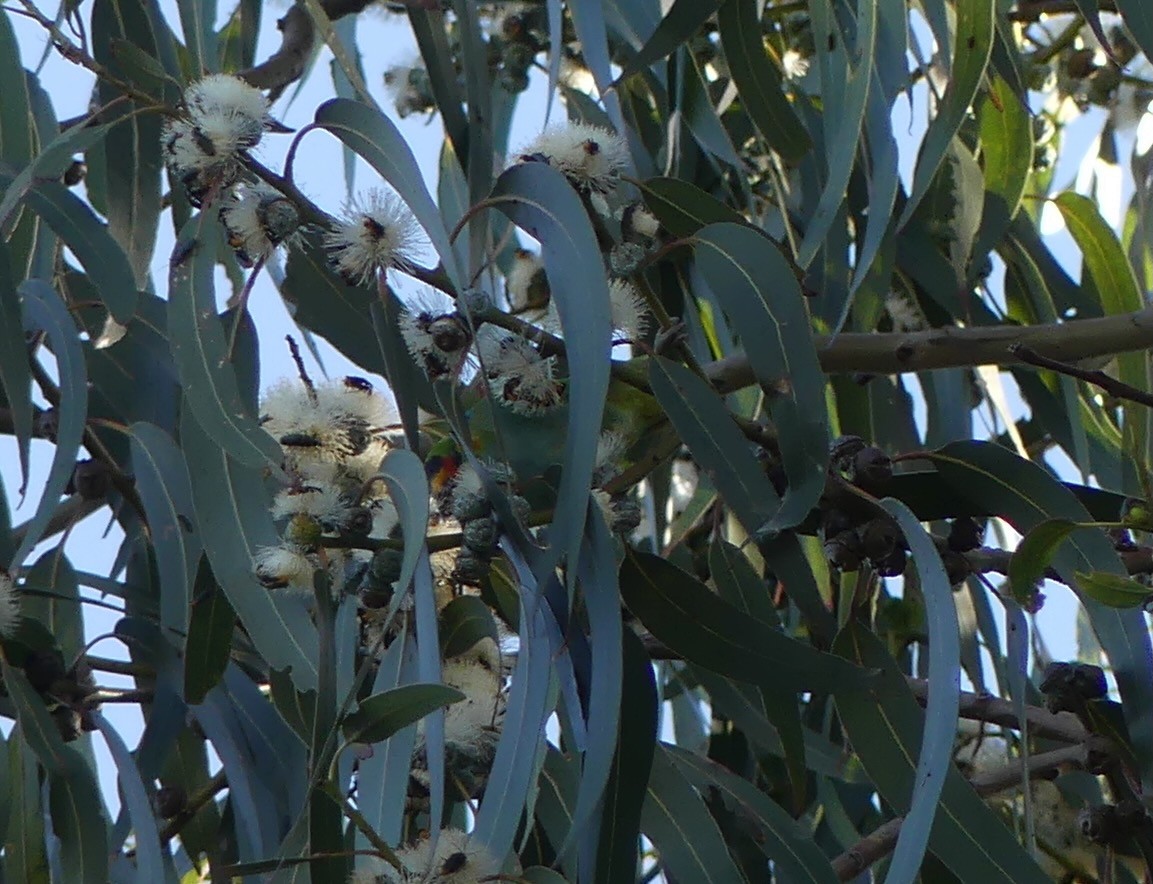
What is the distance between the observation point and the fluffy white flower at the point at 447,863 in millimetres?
1016

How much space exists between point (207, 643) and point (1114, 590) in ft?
2.29

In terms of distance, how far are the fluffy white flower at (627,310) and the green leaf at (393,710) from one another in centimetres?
35

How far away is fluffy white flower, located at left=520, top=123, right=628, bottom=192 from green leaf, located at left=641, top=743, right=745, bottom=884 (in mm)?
437

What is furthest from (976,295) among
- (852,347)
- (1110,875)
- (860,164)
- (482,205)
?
(482,205)

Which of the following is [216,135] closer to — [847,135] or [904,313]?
[847,135]

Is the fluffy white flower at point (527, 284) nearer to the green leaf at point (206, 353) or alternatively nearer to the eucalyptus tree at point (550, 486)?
the eucalyptus tree at point (550, 486)

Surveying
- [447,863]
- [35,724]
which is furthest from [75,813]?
[447,863]

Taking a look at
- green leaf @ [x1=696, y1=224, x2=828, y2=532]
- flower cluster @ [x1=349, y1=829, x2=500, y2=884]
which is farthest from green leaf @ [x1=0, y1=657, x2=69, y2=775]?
green leaf @ [x1=696, y1=224, x2=828, y2=532]

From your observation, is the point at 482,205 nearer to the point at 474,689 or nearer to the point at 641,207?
the point at 641,207

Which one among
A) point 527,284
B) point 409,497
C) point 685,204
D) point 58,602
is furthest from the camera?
point 527,284

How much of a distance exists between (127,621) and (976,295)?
0.99m

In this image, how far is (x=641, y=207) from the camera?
1.39 metres

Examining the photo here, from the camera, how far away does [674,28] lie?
1391 millimetres

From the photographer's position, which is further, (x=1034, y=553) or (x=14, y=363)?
(x=14, y=363)
